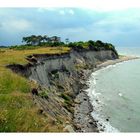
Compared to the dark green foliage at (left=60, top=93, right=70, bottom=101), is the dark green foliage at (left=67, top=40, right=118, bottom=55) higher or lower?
higher

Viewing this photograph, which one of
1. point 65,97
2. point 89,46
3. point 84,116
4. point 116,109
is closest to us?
point 84,116

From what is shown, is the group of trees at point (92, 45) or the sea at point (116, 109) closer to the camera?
the sea at point (116, 109)

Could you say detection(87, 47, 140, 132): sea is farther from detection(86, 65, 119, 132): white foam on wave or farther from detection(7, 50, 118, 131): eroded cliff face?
detection(7, 50, 118, 131): eroded cliff face

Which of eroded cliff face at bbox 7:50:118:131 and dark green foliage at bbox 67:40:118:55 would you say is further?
dark green foliage at bbox 67:40:118:55

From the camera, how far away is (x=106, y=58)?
162500mm

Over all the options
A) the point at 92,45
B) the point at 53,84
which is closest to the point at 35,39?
the point at 92,45

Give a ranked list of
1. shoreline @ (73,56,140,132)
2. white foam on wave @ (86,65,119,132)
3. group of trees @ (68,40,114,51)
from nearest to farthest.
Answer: shoreline @ (73,56,140,132) → white foam on wave @ (86,65,119,132) → group of trees @ (68,40,114,51)

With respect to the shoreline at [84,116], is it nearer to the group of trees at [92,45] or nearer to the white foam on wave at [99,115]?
the white foam on wave at [99,115]

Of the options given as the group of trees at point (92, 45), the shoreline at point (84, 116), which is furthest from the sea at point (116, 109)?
the group of trees at point (92, 45)

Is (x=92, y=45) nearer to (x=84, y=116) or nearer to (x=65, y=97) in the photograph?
(x=65, y=97)

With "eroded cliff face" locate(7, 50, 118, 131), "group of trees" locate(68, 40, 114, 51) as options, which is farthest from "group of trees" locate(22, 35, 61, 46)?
"eroded cliff face" locate(7, 50, 118, 131)

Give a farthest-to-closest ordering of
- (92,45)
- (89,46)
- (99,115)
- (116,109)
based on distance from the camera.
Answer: (92,45)
(89,46)
(116,109)
(99,115)

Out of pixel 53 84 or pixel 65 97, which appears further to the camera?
pixel 53 84

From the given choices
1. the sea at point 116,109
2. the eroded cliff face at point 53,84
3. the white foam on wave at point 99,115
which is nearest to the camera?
the eroded cliff face at point 53,84
